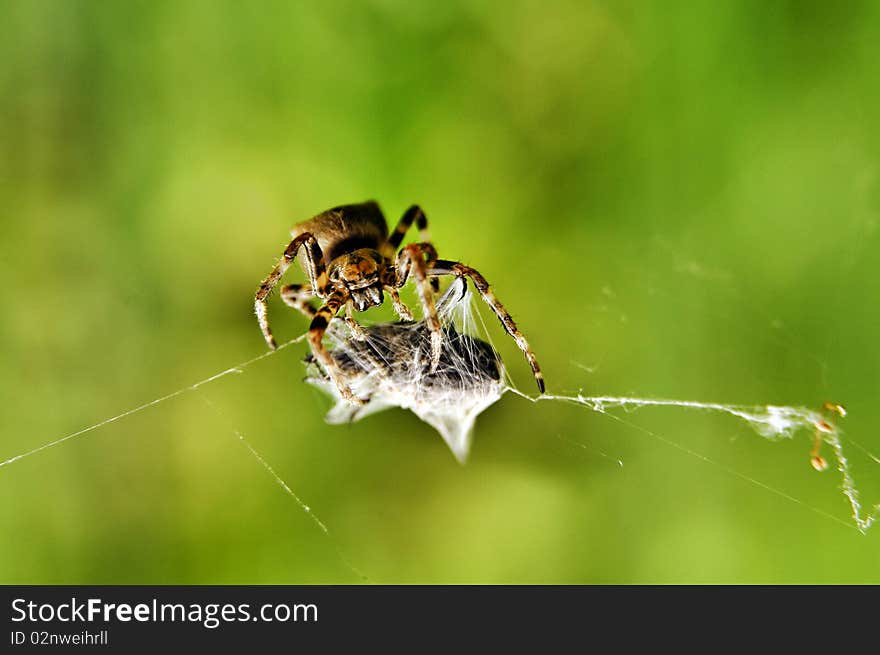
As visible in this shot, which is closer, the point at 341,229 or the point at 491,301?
the point at 491,301

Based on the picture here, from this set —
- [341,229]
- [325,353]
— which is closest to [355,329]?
[325,353]

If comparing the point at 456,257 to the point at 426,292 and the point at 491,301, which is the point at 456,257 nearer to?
the point at 491,301

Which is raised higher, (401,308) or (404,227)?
(404,227)

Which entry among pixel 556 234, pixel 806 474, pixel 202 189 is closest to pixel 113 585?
pixel 202 189

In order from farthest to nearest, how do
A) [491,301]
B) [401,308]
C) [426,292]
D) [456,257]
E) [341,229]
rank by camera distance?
1. [456,257]
2. [341,229]
3. [401,308]
4. [491,301]
5. [426,292]

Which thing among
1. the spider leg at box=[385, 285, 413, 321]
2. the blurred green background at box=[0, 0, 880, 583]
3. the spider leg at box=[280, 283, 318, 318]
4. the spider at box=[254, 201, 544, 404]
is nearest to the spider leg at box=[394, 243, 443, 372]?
the spider at box=[254, 201, 544, 404]

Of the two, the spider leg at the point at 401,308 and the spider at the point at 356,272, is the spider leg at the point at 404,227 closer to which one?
the spider at the point at 356,272

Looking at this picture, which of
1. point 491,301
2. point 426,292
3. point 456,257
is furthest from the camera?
point 456,257
